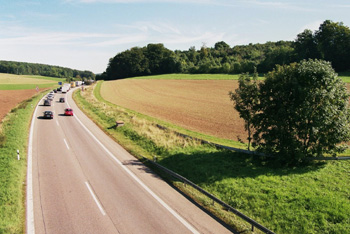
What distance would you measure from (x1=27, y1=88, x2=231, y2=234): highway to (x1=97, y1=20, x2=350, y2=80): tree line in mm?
68192

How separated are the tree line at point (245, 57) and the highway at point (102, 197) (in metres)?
68.2

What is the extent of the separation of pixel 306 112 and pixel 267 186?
5476mm

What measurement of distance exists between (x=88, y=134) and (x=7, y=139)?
293 inches

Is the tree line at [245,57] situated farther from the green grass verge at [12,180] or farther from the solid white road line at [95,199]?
the solid white road line at [95,199]

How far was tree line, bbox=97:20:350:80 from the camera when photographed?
77938 mm

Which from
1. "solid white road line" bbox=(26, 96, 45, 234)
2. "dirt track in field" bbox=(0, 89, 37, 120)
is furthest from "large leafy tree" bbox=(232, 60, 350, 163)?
"dirt track in field" bbox=(0, 89, 37, 120)

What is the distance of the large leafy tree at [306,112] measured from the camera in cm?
1519

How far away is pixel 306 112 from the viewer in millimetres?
14938

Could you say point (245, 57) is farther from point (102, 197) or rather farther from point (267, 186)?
point (102, 197)

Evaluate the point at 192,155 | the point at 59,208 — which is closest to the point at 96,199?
the point at 59,208

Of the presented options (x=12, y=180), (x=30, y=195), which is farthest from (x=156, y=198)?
(x=12, y=180)

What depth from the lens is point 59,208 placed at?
1164cm

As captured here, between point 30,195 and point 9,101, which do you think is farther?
point 9,101

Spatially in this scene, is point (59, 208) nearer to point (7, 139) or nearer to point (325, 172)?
point (7, 139)
